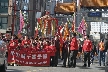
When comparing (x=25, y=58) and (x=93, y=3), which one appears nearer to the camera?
(x=25, y=58)

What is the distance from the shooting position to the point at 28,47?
1930cm

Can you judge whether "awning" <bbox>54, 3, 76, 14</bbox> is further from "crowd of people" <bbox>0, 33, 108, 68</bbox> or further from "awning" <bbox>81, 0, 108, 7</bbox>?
"crowd of people" <bbox>0, 33, 108, 68</bbox>

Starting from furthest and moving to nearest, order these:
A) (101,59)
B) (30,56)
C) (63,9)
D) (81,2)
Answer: (63,9) < (81,2) < (101,59) < (30,56)

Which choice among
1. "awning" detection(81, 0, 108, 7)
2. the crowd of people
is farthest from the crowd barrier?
"awning" detection(81, 0, 108, 7)

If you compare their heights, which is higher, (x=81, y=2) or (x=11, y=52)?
(x=81, y=2)

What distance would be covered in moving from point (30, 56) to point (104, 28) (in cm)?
15970

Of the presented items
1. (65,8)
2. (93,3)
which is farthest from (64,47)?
(65,8)

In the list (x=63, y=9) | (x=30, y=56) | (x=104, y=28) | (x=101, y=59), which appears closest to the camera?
(x=30, y=56)

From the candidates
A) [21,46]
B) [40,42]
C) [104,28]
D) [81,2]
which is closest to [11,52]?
[21,46]

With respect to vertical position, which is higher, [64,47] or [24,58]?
[64,47]

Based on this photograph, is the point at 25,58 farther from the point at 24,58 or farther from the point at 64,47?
the point at 64,47

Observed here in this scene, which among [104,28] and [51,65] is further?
[104,28]

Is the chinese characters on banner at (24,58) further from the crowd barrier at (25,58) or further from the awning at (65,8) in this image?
A: the awning at (65,8)

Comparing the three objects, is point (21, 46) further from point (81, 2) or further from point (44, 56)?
point (81, 2)
